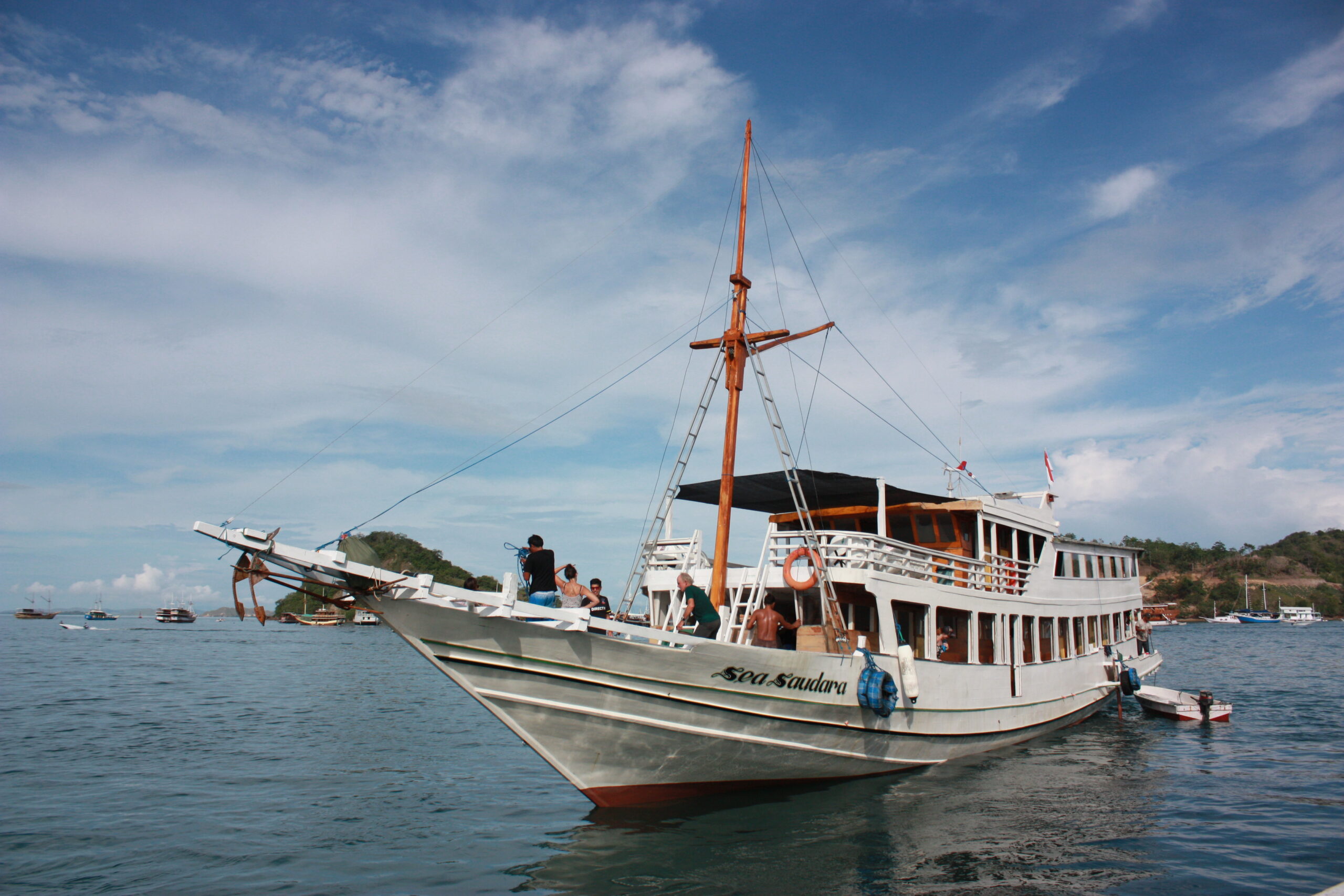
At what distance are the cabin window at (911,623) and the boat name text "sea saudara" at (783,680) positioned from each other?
3.05 meters

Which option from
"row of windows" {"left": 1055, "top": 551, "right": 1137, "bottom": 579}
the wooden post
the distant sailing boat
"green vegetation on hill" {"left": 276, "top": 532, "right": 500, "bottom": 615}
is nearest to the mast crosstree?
the wooden post

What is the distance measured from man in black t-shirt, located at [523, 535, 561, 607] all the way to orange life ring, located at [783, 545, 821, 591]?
386 cm

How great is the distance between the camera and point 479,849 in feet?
31.8

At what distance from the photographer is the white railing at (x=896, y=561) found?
11.8 metres

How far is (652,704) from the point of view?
31.1ft

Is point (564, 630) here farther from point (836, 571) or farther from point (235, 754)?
Answer: point (235, 754)

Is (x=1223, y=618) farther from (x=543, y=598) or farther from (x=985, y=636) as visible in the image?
(x=543, y=598)

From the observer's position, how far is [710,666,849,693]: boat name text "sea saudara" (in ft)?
32.0

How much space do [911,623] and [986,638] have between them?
94.7 inches

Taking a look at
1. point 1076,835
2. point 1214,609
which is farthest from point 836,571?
point 1214,609

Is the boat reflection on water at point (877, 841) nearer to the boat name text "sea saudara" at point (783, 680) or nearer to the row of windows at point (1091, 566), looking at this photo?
the boat name text "sea saudara" at point (783, 680)

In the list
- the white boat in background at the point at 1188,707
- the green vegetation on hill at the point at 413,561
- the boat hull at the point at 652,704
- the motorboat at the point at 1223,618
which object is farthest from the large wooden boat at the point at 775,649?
the motorboat at the point at 1223,618

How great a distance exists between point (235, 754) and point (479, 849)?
32.1 feet

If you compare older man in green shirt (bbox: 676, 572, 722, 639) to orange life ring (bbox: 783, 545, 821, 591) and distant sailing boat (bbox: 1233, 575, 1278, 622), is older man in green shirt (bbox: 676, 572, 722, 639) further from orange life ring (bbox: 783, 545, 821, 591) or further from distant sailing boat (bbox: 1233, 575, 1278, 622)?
distant sailing boat (bbox: 1233, 575, 1278, 622)
